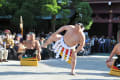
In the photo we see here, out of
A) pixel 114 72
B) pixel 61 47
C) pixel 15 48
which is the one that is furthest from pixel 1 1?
pixel 114 72

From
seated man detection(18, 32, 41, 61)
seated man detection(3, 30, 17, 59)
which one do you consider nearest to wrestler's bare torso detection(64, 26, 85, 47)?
seated man detection(18, 32, 41, 61)

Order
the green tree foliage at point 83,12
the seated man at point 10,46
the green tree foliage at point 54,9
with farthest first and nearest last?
the green tree foliage at point 83,12, the green tree foliage at point 54,9, the seated man at point 10,46

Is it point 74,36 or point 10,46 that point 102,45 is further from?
point 74,36

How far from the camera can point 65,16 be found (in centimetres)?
1551

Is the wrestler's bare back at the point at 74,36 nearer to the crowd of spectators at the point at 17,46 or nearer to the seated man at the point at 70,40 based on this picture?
the seated man at the point at 70,40

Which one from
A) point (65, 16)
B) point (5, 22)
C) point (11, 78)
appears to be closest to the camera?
point (11, 78)

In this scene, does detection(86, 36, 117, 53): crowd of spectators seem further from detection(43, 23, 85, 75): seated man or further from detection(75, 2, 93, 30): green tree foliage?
detection(43, 23, 85, 75): seated man

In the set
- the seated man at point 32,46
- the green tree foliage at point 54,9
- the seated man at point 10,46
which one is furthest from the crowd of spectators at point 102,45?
the seated man at point 32,46

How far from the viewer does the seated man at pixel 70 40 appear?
6613 mm

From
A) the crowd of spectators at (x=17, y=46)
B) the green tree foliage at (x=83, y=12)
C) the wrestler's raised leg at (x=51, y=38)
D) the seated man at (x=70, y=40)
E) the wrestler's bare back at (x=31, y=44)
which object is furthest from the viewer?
the green tree foliage at (x=83, y=12)

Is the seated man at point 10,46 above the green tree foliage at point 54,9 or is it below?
below

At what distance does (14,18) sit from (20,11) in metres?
0.87

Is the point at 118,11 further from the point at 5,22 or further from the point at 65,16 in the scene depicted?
the point at 5,22

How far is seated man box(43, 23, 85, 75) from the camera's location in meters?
6.61
